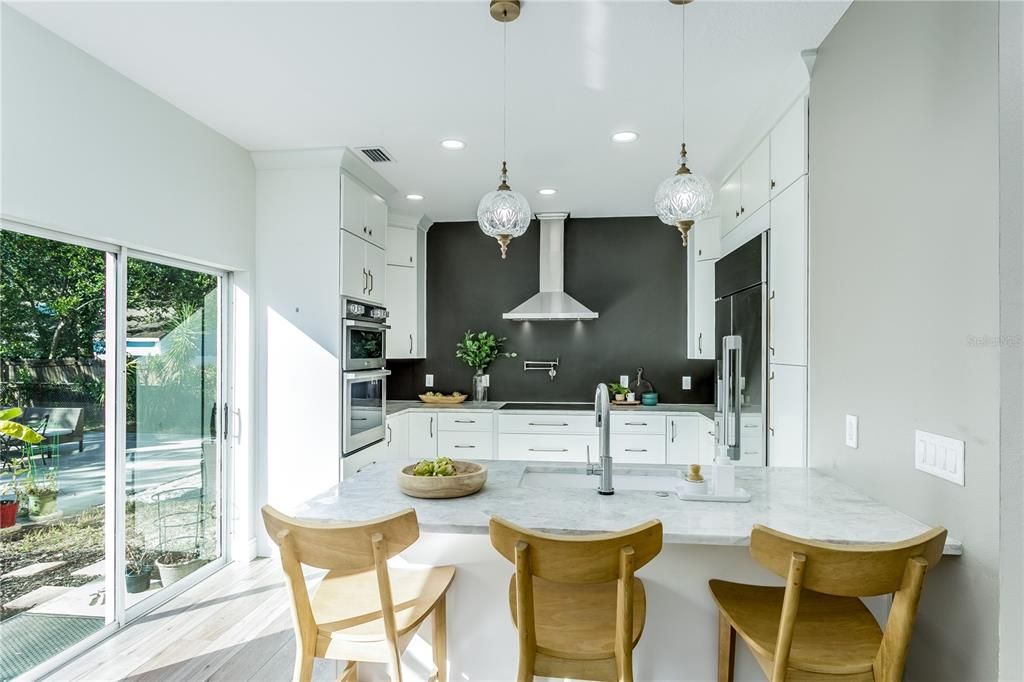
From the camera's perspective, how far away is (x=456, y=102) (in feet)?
8.90

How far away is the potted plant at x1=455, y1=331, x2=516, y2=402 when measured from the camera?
522 cm

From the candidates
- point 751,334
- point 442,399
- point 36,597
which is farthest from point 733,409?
point 442,399

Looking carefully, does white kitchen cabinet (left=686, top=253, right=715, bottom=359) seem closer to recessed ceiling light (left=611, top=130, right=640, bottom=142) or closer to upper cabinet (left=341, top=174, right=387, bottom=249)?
recessed ceiling light (left=611, top=130, right=640, bottom=142)

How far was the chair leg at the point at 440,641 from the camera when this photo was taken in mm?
1764

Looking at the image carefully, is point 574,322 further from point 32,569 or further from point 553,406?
point 32,569

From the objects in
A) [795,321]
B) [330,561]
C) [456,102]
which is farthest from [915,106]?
[330,561]

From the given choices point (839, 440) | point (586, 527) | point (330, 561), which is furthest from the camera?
point (839, 440)

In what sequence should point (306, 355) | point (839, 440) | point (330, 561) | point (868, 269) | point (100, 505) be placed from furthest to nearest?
point (306, 355) < point (100, 505) < point (839, 440) < point (868, 269) < point (330, 561)

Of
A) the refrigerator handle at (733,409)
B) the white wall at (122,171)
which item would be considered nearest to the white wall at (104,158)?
the white wall at (122,171)

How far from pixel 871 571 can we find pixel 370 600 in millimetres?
1321

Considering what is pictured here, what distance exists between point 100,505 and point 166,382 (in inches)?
27.1

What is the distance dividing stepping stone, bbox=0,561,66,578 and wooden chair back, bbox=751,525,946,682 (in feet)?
8.97

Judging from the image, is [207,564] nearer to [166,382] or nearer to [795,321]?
[166,382]

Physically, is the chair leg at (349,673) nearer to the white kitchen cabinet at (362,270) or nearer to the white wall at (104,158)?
the white wall at (104,158)
